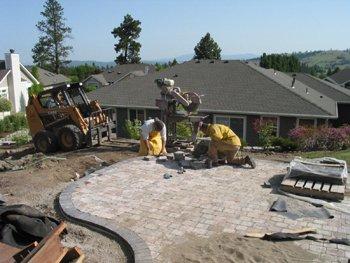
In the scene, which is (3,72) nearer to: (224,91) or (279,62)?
(224,91)

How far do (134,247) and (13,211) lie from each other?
2.03 metres

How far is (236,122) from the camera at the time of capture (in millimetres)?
23047

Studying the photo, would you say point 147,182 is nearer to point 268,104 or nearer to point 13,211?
point 13,211

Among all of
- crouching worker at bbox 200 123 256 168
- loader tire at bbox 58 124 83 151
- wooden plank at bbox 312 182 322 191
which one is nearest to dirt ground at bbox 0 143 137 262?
loader tire at bbox 58 124 83 151

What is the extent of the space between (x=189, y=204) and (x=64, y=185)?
3.44m

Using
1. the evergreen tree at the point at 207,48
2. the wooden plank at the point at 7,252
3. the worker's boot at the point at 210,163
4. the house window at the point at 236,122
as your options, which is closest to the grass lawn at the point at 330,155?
the worker's boot at the point at 210,163

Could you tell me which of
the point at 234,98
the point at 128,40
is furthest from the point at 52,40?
the point at 234,98

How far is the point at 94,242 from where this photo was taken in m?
7.39

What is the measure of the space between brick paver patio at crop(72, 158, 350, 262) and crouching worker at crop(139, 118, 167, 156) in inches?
46.3

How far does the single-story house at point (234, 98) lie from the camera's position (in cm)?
2197

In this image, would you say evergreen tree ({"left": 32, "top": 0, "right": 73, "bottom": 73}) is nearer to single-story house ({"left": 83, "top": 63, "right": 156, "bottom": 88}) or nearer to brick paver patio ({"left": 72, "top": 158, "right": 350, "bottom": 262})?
single-story house ({"left": 83, "top": 63, "right": 156, "bottom": 88})

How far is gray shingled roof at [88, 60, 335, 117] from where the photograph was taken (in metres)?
22.2

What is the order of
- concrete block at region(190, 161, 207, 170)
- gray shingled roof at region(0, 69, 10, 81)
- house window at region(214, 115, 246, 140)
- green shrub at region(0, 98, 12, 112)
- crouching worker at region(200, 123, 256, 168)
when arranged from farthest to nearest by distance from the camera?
gray shingled roof at region(0, 69, 10, 81) < green shrub at region(0, 98, 12, 112) < house window at region(214, 115, 246, 140) < concrete block at region(190, 161, 207, 170) < crouching worker at region(200, 123, 256, 168)

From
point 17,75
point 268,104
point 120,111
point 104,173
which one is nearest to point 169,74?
point 120,111
